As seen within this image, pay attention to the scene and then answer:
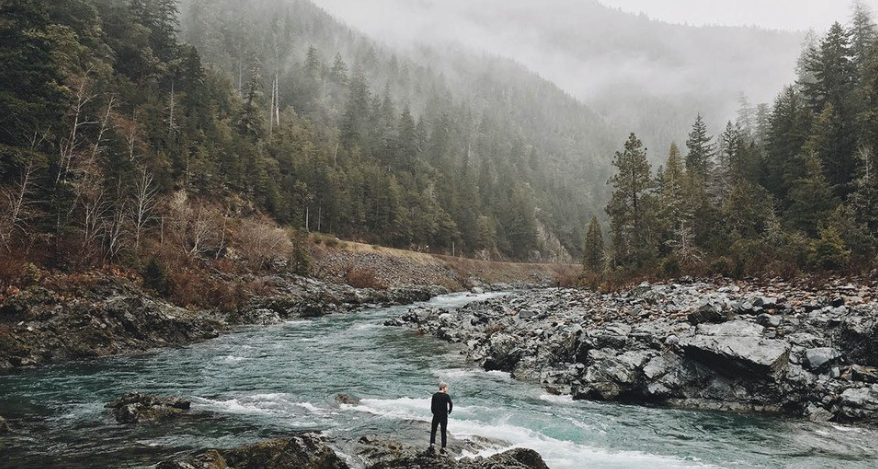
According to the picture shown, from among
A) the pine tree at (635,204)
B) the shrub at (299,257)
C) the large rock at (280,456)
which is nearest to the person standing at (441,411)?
the large rock at (280,456)

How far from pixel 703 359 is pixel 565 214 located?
6382 inches

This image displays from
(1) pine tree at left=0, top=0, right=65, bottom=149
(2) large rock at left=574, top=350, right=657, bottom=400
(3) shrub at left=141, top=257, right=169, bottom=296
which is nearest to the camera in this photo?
(2) large rock at left=574, top=350, right=657, bottom=400

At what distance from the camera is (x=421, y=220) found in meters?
104

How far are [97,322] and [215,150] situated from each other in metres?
44.6

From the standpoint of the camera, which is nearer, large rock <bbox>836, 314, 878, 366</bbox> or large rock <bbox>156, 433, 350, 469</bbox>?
large rock <bbox>156, 433, 350, 469</bbox>

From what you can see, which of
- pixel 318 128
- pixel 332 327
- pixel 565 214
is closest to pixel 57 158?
pixel 332 327

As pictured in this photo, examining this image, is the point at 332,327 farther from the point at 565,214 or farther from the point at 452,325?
the point at 565,214

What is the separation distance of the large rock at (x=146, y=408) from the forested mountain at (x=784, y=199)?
34.4 m

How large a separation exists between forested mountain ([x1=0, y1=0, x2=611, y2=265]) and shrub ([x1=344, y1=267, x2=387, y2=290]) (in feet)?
56.6

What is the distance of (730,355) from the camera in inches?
682

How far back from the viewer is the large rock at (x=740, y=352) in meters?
16.9

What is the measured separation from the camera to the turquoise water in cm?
1283

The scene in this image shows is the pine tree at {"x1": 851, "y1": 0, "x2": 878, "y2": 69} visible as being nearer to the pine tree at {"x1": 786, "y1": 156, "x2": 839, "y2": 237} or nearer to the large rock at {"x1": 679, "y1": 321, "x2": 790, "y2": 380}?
the pine tree at {"x1": 786, "y1": 156, "x2": 839, "y2": 237}

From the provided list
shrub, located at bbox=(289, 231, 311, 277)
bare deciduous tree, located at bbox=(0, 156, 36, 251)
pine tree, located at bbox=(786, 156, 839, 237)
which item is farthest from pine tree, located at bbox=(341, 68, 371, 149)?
pine tree, located at bbox=(786, 156, 839, 237)
